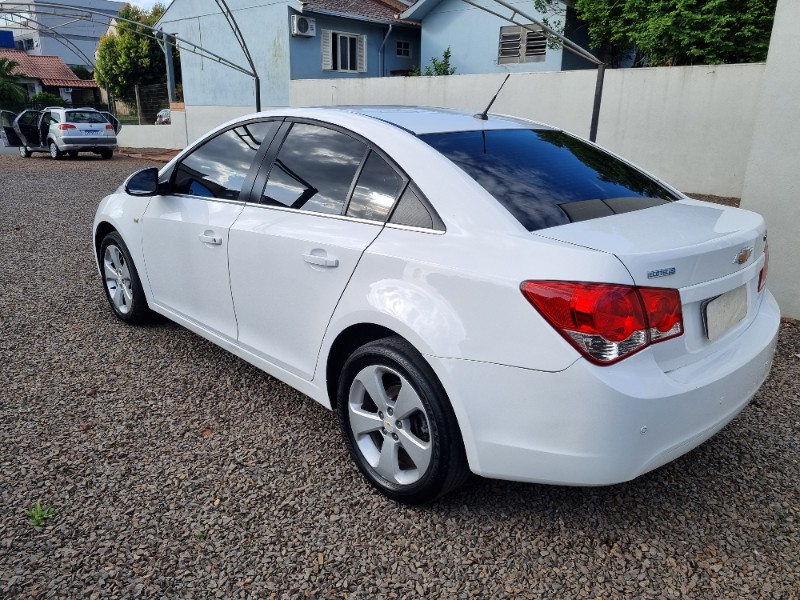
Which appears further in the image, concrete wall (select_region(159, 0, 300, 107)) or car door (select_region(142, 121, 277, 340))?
concrete wall (select_region(159, 0, 300, 107))

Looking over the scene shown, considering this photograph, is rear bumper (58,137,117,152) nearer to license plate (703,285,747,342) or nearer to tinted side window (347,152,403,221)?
tinted side window (347,152,403,221)

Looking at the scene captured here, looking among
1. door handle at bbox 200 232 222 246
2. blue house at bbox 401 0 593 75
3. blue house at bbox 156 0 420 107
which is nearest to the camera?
door handle at bbox 200 232 222 246

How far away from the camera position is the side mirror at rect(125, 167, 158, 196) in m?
3.96

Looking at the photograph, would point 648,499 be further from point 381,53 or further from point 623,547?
point 381,53

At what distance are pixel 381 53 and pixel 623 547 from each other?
2239 centimetres

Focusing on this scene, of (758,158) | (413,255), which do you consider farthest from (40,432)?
(758,158)

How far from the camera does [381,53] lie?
22688 millimetres

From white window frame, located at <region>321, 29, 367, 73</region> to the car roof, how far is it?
A: 19129 millimetres

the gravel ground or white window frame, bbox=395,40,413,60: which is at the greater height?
white window frame, bbox=395,40,413,60

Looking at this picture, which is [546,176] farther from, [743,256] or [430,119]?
[743,256]

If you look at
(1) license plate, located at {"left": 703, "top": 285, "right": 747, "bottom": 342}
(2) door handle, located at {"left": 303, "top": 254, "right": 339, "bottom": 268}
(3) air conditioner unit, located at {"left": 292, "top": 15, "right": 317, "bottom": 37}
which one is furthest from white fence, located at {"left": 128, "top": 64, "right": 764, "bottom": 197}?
(1) license plate, located at {"left": 703, "top": 285, "right": 747, "bottom": 342}

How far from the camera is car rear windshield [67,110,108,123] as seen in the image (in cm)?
1916

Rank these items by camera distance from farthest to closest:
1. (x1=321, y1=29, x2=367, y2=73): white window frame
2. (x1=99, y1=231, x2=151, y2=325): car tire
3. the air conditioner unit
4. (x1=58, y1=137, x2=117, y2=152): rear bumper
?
(x1=321, y1=29, x2=367, y2=73): white window frame → the air conditioner unit → (x1=58, y1=137, x2=117, y2=152): rear bumper → (x1=99, y1=231, x2=151, y2=325): car tire

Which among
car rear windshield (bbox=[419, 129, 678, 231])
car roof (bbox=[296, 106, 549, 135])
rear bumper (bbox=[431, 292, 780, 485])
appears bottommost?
rear bumper (bbox=[431, 292, 780, 485])
